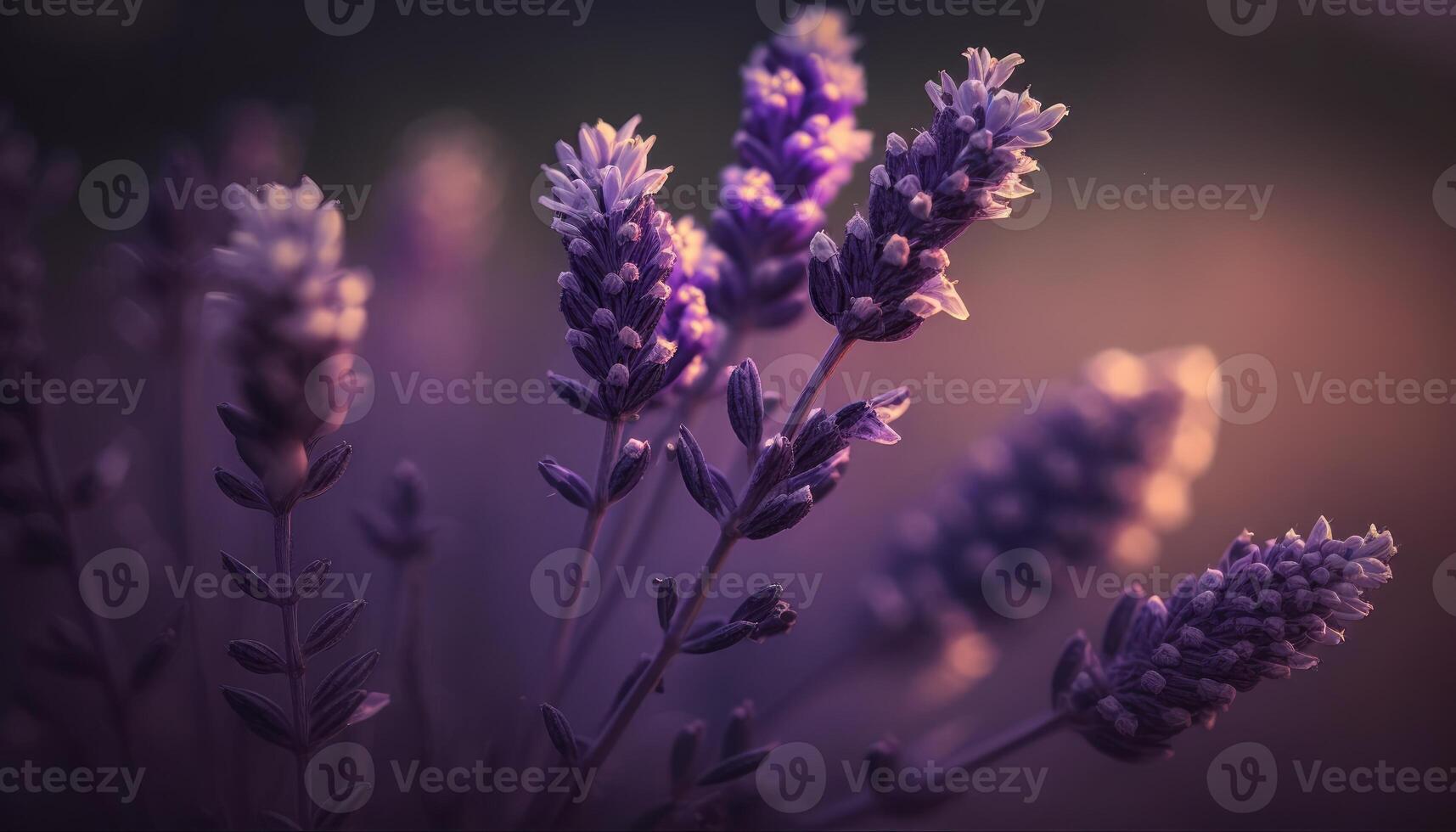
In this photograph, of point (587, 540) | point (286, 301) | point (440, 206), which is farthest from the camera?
point (440, 206)

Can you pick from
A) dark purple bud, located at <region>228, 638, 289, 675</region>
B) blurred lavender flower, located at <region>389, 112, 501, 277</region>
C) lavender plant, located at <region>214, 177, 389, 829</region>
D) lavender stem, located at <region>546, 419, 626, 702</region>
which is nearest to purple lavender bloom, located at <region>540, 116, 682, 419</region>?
lavender stem, located at <region>546, 419, 626, 702</region>

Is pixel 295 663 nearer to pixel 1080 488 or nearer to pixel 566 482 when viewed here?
pixel 566 482

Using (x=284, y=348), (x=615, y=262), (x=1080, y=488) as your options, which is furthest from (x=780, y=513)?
(x=1080, y=488)

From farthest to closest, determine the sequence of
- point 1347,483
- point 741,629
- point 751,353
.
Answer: point 1347,483 < point 751,353 < point 741,629

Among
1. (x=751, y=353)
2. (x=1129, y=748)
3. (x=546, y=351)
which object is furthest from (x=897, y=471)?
(x=1129, y=748)

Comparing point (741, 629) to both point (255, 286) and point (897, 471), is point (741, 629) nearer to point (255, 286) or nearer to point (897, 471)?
point (255, 286)

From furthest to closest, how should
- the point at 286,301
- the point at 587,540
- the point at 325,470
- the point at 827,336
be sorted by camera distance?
the point at 827,336
the point at 587,540
the point at 325,470
the point at 286,301
